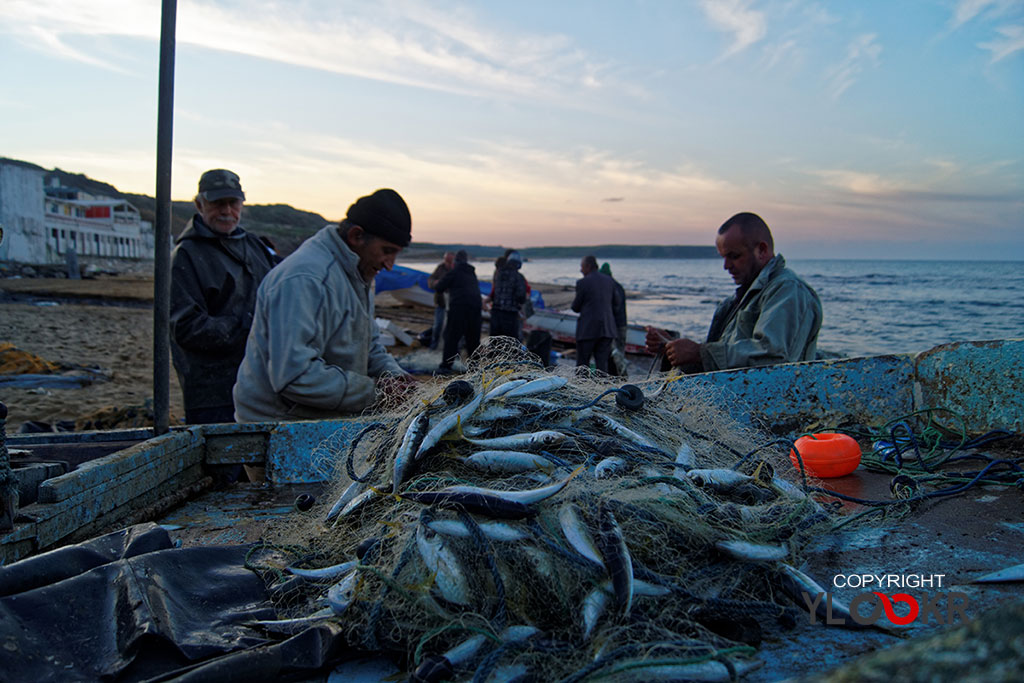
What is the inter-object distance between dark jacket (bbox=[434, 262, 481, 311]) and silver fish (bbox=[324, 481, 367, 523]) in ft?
31.8

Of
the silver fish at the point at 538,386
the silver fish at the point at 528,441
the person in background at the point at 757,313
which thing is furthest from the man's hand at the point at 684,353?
the silver fish at the point at 528,441

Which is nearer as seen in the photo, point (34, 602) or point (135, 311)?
point (34, 602)

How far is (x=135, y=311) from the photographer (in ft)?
75.2

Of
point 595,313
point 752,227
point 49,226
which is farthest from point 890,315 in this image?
point 49,226

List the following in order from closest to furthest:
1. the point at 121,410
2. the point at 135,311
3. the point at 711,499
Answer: the point at 711,499
the point at 121,410
the point at 135,311

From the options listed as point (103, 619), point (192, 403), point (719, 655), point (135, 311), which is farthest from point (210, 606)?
point (135, 311)

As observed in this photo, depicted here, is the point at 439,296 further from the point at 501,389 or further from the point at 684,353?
the point at 501,389

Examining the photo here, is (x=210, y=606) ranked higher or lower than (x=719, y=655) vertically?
lower

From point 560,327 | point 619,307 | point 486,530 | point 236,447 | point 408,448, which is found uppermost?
point 619,307

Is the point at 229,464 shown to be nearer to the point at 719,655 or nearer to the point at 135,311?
the point at 719,655

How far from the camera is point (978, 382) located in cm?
445

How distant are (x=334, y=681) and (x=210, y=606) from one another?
604 mm

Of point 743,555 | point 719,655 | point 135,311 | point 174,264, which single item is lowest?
point 135,311

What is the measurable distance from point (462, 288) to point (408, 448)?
32.7 ft
